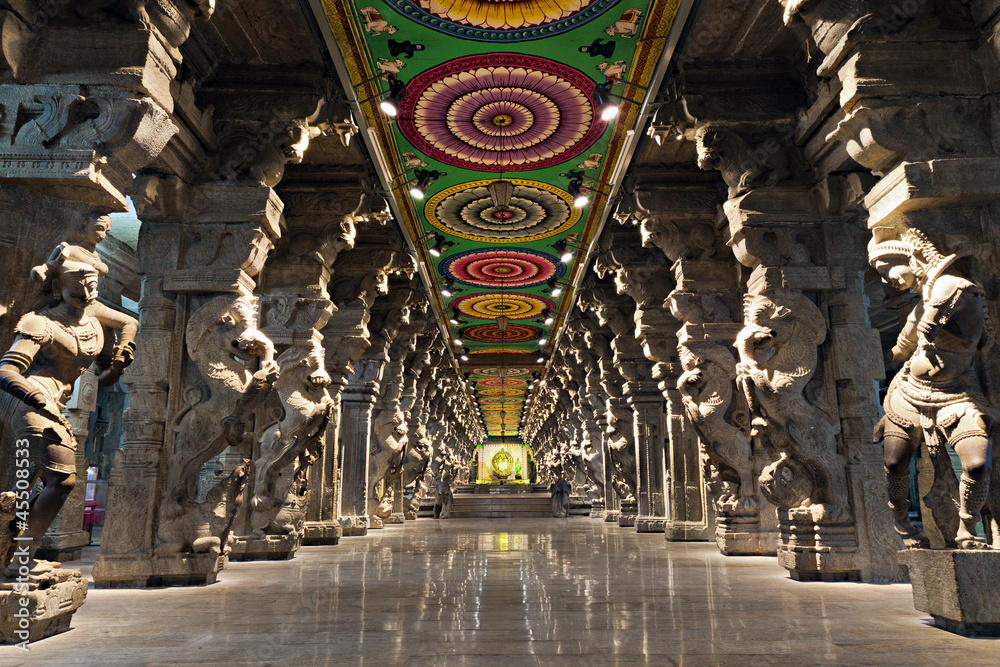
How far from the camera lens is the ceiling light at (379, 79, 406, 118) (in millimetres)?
6914

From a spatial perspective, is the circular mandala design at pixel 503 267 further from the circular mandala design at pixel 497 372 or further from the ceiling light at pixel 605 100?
the circular mandala design at pixel 497 372

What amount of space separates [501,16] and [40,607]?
5664mm

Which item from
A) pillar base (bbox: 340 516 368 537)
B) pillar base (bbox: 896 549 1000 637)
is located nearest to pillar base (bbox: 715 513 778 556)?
pillar base (bbox: 896 549 1000 637)

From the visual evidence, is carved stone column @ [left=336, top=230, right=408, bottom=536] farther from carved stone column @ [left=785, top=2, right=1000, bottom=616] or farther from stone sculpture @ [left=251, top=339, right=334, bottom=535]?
carved stone column @ [left=785, top=2, right=1000, bottom=616]

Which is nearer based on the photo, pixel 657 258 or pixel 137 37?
pixel 137 37

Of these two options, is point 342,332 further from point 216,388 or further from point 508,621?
point 508,621

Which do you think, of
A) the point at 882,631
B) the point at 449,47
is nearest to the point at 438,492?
the point at 449,47

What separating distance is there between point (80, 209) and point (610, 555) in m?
6.78

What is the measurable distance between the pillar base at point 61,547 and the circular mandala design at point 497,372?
16499mm

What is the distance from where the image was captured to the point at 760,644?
3.54m

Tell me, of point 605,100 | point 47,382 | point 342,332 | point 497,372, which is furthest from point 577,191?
point 497,372

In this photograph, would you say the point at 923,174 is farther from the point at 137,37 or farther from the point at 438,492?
the point at 438,492

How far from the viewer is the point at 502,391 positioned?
3166 centimetres

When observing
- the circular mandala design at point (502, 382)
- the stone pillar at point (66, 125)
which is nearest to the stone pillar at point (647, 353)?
the stone pillar at point (66, 125)
